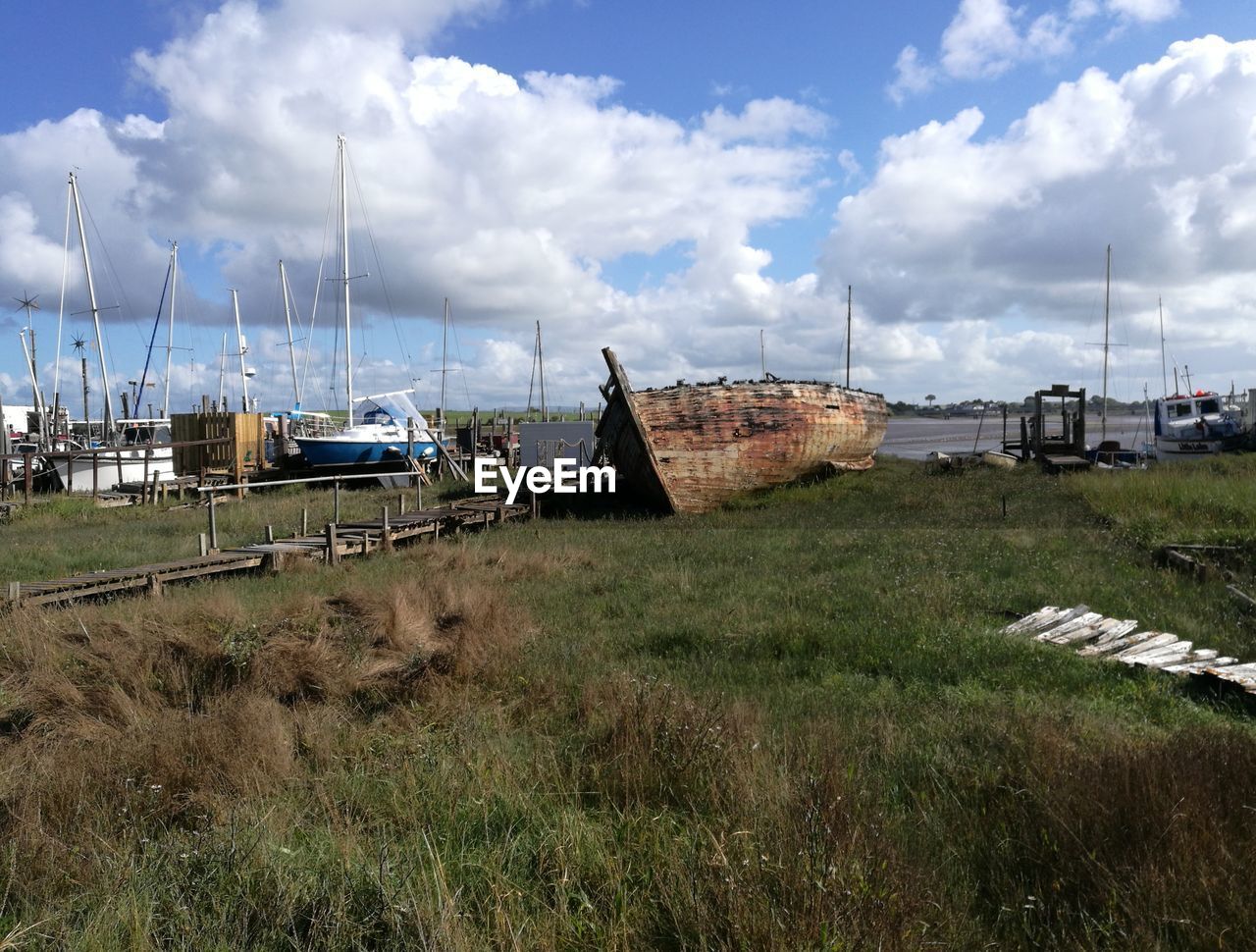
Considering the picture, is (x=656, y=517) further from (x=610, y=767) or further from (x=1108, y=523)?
(x=610, y=767)

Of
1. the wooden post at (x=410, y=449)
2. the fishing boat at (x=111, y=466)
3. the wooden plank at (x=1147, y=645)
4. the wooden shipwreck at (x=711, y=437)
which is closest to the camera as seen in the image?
the wooden plank at (x=1147, y=645)

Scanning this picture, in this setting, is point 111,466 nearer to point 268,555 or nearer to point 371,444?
point 371,444

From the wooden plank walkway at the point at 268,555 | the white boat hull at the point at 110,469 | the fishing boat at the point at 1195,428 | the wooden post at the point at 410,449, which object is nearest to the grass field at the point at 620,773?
the wooden plank walkway at the point at 268,555

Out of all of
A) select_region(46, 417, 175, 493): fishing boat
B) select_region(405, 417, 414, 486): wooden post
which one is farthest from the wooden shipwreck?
select_region(46, 417, 175, 493): fishing boat

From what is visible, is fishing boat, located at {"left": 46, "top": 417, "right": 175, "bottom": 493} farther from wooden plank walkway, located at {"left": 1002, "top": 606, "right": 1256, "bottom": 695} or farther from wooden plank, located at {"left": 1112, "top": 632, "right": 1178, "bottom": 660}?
wooden plank, located at {"left": 1112, "top": 632, "right": 1178, "bottom": 660}

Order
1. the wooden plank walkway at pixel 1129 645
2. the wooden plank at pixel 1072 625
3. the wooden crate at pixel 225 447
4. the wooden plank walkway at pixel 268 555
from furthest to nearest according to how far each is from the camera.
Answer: the wooden crate at pixel 225 447 → the wooden plank walkway at pixel 268 555 → the wooden plank at pixel 1072 625 → the wooden plank walkway at pixel 1129 645

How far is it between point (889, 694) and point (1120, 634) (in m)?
2.95

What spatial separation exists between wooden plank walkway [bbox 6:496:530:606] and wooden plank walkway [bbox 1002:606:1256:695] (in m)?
9.76

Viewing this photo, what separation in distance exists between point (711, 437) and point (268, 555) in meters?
10.6

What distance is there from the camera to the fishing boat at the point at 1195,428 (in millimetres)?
31406

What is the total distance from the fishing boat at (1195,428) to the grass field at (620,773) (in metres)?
25.3

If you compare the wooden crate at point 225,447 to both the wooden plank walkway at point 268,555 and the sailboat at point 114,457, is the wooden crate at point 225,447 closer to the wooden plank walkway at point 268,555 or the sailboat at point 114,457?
the sailboat at point 114,457

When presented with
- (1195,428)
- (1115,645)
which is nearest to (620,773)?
(1115,645)

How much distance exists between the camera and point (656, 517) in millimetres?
19312
